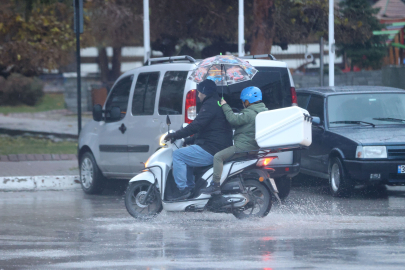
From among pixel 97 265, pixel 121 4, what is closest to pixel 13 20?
pixel 121 4

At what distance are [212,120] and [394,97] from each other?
4.53 meters

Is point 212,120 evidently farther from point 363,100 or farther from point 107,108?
point 363,100

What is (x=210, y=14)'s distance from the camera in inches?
780

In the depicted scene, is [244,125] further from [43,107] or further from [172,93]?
[43,107]

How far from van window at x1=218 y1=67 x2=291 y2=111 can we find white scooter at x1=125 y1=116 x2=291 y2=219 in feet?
4.72

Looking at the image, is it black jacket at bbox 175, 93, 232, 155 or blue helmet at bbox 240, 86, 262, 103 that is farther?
blue helmet at bbox 240, 86, 262, 103

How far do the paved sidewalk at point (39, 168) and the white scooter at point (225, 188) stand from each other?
14.9 ft

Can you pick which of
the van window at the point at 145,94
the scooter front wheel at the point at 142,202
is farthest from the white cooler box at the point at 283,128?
the van window at the point at 145,94

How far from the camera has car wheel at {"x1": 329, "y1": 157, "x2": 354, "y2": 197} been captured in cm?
1094

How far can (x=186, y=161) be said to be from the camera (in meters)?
8.59

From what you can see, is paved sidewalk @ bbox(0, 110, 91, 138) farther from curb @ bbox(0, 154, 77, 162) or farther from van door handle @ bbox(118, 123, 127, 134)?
van door handle @ bbox(118, 123, 127, 134)

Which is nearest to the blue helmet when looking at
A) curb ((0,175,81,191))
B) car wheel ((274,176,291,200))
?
car wheel ((274,176,291,200))

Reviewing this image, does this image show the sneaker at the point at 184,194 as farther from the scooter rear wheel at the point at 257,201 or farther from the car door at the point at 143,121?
the car door at the point at 143,121

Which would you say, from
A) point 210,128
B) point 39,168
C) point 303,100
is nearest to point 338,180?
point 303,100
